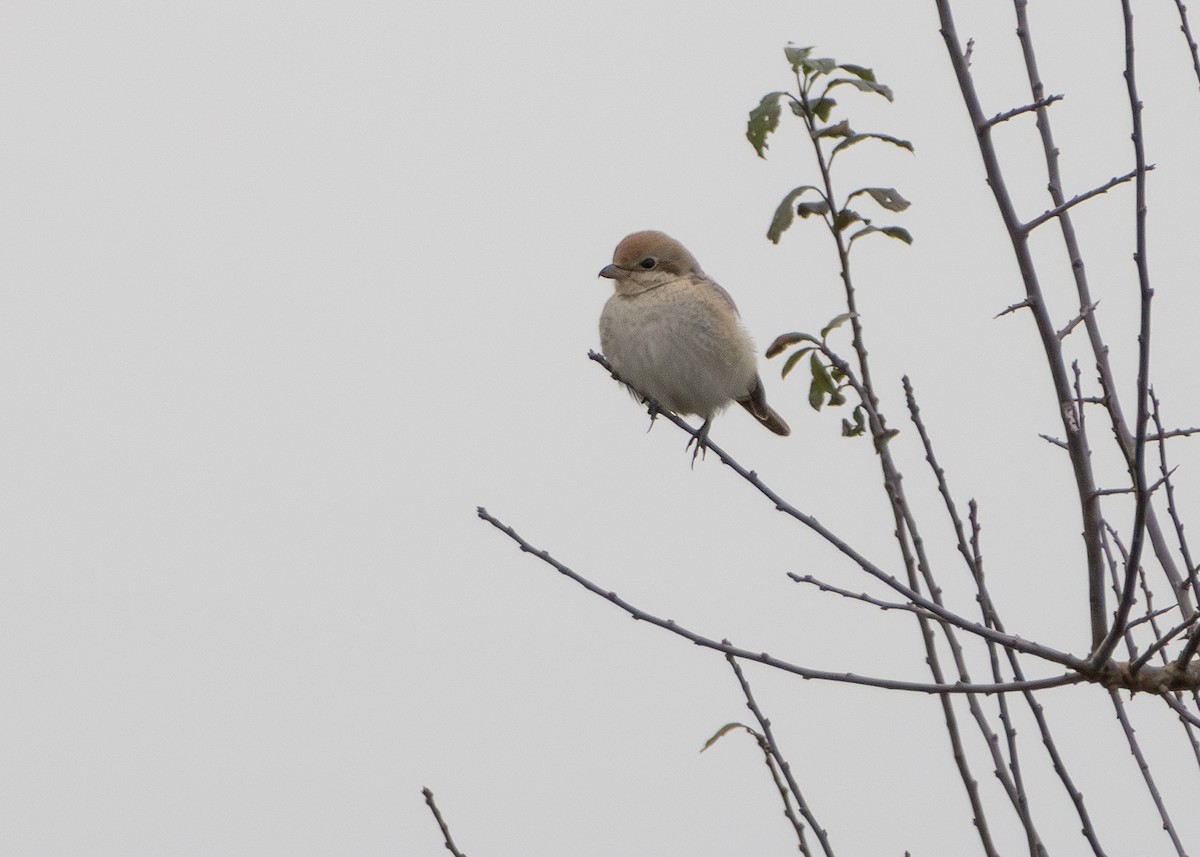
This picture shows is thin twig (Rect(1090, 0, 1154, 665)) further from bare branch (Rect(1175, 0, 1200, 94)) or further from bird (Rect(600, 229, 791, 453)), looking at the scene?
bird (Rect(600, 229, 791, 453))

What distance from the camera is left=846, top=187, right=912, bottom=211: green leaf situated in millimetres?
3455

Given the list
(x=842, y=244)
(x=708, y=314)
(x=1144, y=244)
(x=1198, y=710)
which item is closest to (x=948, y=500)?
(x=842, y=244)

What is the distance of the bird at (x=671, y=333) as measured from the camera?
5.80 m

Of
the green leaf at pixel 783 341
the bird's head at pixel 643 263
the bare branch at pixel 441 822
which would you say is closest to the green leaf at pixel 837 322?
the green leaf at pixel 783 341

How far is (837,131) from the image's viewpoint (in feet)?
11.4

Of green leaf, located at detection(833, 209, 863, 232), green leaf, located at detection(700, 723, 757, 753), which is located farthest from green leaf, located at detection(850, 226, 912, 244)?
green leaf, located at detection(700, 723, 757, 753)

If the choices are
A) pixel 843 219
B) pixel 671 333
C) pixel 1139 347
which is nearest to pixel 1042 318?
pixel 1139 347

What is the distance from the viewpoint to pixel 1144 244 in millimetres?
2330

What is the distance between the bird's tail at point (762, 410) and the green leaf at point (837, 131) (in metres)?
3.19

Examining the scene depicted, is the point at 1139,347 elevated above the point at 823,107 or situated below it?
below

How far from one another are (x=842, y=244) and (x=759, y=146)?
1.01 feet

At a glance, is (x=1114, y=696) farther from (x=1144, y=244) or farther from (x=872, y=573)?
(x=1144, y=244)

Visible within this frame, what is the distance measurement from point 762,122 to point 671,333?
2.37 meters

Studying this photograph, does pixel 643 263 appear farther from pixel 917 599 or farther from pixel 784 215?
pixel 917 599
